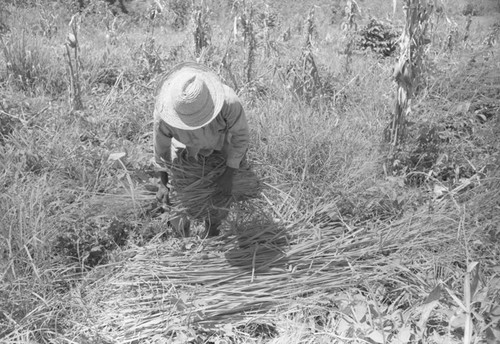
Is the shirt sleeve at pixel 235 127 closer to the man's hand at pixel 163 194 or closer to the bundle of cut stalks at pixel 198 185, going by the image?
the bundle of cut stalks at pixel 198 185

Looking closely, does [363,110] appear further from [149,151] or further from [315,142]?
[149,151]

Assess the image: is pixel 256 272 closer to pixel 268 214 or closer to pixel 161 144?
pixel 268 214

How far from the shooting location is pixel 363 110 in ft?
12.1

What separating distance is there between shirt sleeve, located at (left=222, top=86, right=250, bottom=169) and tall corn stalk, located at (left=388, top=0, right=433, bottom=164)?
1193mm

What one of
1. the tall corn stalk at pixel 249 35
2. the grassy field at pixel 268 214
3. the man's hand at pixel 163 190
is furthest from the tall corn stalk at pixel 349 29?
the man's hand at pixel 163 190

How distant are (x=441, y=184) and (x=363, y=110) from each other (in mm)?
991

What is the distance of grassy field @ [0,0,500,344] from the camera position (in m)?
2.16

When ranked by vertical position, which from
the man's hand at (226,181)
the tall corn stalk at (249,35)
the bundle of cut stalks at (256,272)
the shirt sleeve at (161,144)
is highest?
the tall corn stalk at (249,35)

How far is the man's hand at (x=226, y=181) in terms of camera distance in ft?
8.30

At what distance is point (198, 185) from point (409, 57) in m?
1.60

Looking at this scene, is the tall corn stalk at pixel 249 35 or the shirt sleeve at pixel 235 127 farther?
the tall corn stalk at pixel 249 35

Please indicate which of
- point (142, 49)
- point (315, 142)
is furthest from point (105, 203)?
point (142, 49)

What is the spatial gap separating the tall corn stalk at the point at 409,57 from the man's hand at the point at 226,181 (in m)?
1.17

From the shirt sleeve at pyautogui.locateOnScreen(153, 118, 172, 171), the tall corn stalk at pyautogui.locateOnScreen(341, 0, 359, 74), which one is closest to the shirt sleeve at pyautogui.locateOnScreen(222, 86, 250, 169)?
the shirt sleeve at pyautogui.locateOnScreen(153, 118, 172, 171)
